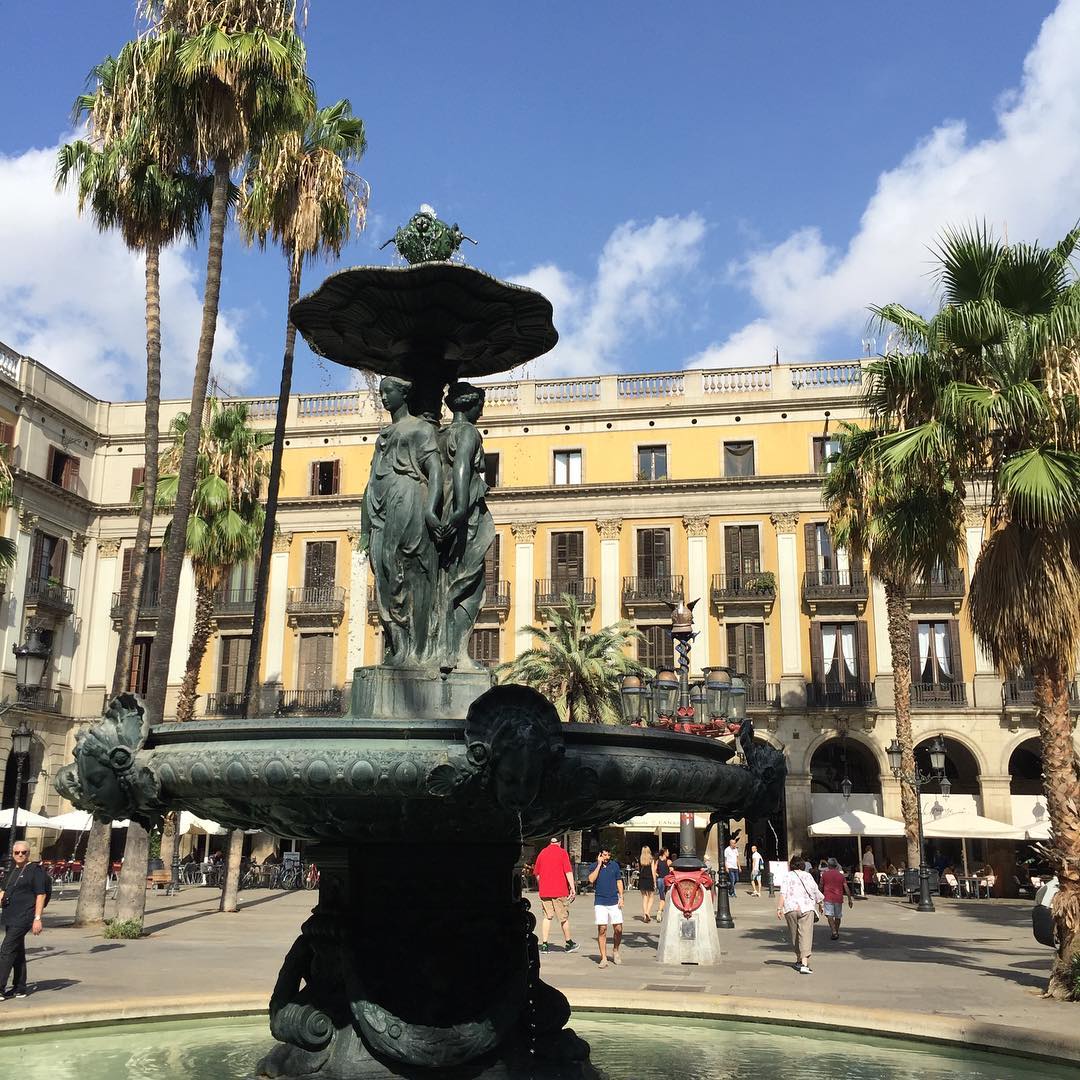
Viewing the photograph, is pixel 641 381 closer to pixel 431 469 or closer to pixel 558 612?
pixel 558 612

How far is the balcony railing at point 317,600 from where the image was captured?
43612mm

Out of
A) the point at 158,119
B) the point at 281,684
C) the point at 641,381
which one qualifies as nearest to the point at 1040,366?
the point at 158,119

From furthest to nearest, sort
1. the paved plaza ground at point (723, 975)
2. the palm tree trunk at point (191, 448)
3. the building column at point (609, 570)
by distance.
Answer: the building column at point (609, 570)
the palm tree trunk at point (191, 448)
the paved plaza ground at point (723, 975)

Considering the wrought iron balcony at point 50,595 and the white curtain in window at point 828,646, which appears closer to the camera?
the white curtain in window at point 828,646

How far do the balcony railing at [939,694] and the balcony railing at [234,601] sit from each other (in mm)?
24173

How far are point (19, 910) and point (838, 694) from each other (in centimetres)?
3286

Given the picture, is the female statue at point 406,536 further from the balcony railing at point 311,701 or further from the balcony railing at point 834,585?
the balcony railing at point 311,701

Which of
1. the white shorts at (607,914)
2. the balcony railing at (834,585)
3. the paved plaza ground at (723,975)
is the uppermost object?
the balcony railing at (834,585)

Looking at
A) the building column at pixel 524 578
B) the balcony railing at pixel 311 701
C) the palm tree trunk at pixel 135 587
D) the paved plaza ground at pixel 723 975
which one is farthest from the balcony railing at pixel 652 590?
the palm tree trunk at pixel 135 587

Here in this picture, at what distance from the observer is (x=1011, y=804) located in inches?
1494

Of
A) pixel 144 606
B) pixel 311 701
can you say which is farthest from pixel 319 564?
pixel 144 606

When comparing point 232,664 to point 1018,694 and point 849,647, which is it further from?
point 1018,694

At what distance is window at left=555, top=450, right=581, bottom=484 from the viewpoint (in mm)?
43812

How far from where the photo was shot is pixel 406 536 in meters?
6.06
